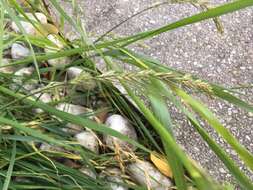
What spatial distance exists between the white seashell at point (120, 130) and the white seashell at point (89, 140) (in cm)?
3

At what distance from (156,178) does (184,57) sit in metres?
0.43

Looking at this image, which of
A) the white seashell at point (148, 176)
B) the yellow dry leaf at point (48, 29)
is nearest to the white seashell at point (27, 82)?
the yellow dry leaf at point (48, 29)

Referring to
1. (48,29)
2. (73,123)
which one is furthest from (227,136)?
(48,29)

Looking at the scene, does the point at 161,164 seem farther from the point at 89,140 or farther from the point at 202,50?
the point at 202,50

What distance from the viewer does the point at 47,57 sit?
0.98 metres

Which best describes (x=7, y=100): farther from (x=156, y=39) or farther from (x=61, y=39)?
(x=156, y=39)

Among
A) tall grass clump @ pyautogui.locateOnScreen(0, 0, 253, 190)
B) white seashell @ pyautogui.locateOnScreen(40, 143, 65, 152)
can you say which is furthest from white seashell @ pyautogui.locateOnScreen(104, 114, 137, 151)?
white seashell @ pyautogui.locateOnScreen(40, 143, 65, 152)

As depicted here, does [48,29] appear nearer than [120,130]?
No

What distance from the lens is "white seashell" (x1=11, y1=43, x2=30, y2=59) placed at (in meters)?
1.35

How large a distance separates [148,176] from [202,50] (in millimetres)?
481

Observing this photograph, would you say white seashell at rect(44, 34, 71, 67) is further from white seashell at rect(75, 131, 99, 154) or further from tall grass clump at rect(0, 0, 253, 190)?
white seashell at rect(75, 131, 99, 154)

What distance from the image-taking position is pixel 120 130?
1.20 metres

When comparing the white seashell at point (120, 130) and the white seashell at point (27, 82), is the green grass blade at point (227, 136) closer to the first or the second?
the white seashell at point (120, 130)

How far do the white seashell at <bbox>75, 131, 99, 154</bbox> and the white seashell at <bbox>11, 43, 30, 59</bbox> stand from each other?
0.31m
